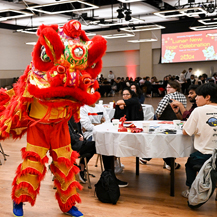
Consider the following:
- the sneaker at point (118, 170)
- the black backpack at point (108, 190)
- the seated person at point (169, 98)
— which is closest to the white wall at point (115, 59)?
the seated person at point (169, 98)

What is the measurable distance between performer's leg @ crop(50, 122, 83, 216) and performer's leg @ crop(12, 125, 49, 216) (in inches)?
4.1

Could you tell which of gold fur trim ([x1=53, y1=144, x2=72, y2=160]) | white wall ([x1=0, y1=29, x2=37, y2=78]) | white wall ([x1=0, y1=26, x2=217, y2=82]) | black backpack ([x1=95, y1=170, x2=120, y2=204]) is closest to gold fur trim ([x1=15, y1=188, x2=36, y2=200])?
gold fur trim ([x1=53, y1=144, x2=72, y2=160])

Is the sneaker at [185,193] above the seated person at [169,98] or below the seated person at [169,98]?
below

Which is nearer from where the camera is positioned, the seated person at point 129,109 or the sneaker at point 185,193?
the sneaker at point 185,193

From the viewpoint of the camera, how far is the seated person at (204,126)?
3.03 meters

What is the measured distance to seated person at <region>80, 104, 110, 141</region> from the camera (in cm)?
408

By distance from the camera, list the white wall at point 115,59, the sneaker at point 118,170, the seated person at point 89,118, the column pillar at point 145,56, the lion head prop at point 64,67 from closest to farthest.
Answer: the lion head prop at point 64,67 → the seated person at point 89,118 → the sneaker at point 118,170 → the white wall at point 115,59 → the column pillar at point 145,56

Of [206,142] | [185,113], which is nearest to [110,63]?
[185,113]

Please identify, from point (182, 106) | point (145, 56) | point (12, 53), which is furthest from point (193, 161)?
point (12, 53)

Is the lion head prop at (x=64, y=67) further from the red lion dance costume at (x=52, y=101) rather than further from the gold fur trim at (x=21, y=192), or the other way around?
the gold fur trim at (x=21, y=192)

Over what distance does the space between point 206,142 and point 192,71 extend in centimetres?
1634

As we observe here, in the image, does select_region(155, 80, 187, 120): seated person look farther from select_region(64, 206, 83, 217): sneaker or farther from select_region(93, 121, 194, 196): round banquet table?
select_region(64, 206, 83, 217): sneaker

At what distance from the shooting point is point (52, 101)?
7.51 ft

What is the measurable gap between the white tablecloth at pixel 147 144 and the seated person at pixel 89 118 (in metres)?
0.77
